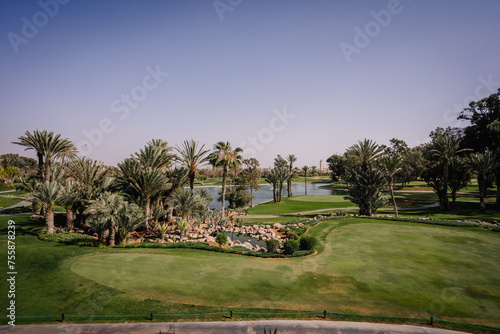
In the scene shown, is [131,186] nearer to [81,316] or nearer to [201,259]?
[201,259]

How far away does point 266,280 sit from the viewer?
512 inches

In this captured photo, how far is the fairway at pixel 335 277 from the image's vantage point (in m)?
10.7

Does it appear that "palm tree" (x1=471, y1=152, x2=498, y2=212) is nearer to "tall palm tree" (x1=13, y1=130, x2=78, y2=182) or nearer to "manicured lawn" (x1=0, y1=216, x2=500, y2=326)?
"manicured lawn" (x1=0, y1=216, x2=500, y2=326)

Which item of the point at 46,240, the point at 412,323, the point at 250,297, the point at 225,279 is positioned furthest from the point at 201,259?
the point at 46,240

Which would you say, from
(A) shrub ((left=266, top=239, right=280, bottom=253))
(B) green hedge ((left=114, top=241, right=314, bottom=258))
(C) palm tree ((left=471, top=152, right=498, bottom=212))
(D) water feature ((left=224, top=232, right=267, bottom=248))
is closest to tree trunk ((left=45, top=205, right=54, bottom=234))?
(B) green hedge ((left=114, top=241, right=314, bottom=258))

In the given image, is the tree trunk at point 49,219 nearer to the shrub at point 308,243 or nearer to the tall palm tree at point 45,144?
the tall palm tree at point 45,144

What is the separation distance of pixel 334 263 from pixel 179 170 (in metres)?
21.5

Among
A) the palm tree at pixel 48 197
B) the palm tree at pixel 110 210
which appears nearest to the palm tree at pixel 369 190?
the palm tree at pixel 110 210

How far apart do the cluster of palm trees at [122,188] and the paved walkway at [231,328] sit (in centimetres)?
1108

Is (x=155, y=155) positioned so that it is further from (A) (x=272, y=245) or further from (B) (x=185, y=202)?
(A) (x=272, y=245)

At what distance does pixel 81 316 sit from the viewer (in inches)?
372

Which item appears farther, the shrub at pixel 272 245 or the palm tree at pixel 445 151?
the palm tree at pixel 445 151

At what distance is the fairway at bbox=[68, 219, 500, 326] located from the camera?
35.1ft

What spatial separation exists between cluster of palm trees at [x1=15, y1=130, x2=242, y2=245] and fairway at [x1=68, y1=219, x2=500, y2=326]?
4311mm
